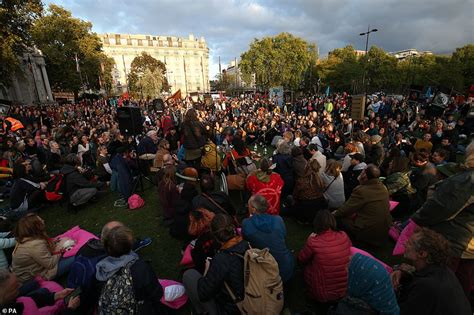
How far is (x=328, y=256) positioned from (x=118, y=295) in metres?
2.36

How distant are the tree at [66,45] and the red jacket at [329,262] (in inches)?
1710

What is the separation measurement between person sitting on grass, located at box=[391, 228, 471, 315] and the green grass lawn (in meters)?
1.80

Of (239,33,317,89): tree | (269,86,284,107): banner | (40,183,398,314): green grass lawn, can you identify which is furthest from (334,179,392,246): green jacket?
(239,33,317,89): tree

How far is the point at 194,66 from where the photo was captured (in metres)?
91.1

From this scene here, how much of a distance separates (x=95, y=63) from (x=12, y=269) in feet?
153

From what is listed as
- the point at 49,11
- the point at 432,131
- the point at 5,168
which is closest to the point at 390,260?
the point at 432,131

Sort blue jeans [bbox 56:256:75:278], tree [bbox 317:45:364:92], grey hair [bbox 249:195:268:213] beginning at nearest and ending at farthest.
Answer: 1. grey hair [bbox 249:195:268:213]
2. blue jeans [bbox 56:256:75:278]
3. tree [bbox 317:45:364:92]

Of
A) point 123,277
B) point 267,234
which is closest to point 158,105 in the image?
point 267,234

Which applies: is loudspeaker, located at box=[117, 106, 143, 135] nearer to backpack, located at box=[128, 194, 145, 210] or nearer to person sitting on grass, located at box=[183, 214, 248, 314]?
backpack, located at box=[128, 194, 145, 210]

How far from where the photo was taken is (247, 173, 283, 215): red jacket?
16.5 ft

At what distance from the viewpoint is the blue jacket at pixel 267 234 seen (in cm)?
312

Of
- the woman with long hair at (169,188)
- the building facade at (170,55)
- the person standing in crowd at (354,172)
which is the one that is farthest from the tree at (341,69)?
the woman with long hair at (169,188)

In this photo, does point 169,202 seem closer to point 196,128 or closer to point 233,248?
point 196,128

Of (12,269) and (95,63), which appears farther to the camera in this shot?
(95,63)
